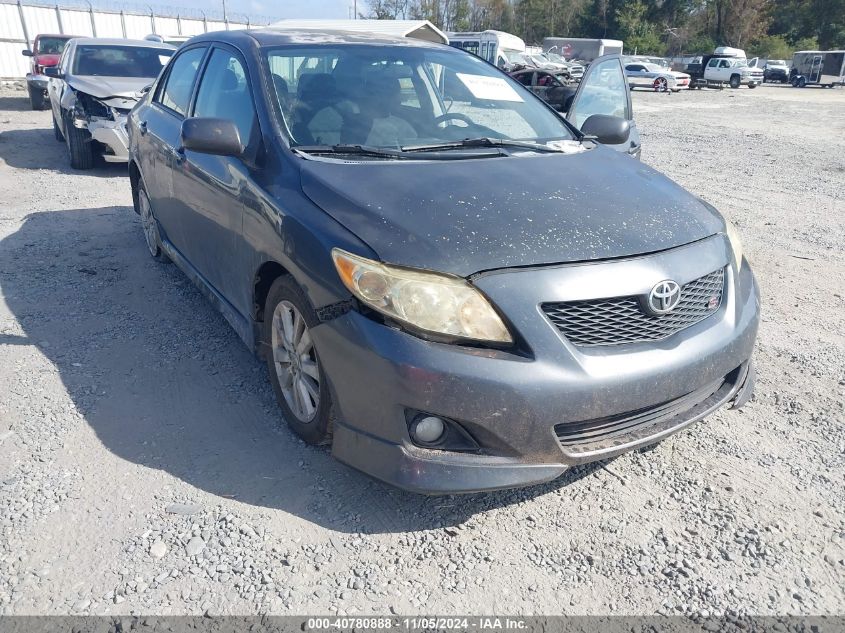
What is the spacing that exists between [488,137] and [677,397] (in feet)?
5.49

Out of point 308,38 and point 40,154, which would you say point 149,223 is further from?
point 40,154

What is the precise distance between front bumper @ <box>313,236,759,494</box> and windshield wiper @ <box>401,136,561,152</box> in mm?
1152

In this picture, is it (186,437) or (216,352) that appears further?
(216,352)

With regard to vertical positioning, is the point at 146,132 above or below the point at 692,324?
above

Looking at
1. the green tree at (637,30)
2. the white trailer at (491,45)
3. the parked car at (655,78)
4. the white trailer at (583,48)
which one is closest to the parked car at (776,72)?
the white trailer at (583,48)

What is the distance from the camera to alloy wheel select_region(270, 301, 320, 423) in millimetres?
2779

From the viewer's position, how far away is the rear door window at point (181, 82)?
425 cm

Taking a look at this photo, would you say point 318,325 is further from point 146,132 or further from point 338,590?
point 146,132

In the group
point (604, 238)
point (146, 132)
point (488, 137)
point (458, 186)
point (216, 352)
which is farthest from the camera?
point (146, 132)

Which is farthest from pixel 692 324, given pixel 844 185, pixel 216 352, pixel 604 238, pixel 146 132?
pixel 844 185

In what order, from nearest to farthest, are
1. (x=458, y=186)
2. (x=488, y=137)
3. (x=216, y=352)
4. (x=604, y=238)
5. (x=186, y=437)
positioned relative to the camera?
(x=604, y=238)
(x=458, y=186)
(x=186, y=437)
(x=488, y=137)
(x=216, y=352)

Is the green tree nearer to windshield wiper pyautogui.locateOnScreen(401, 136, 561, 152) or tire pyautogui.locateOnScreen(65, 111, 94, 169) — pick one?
tire pyautogui.locateOnScreen(65, 111, 94, 169)

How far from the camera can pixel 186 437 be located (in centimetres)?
306

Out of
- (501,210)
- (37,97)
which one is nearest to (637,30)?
(37,97)
